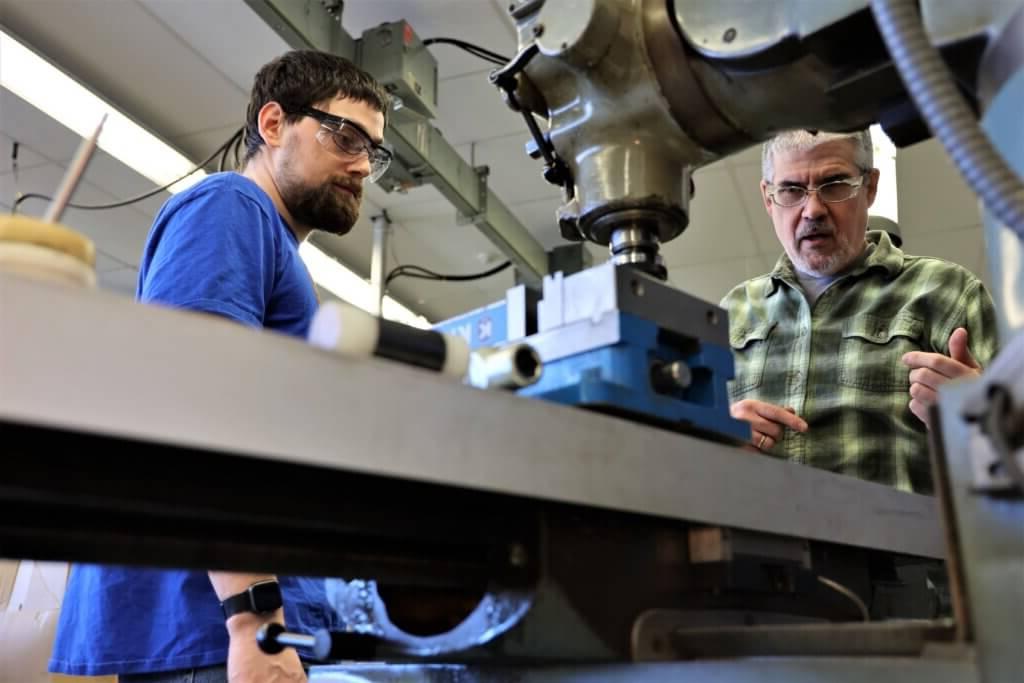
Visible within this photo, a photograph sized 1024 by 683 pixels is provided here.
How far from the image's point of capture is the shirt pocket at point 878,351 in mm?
1461

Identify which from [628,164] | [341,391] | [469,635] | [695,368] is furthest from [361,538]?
[628,164]

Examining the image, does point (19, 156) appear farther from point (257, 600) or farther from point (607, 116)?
point (607, 116)

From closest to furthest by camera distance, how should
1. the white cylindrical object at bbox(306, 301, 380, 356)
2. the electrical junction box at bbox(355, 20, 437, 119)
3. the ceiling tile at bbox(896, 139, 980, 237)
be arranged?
the white cylindrical object at bbox(306, 301, 380, 356) → the electrical junction box at bbox(355, 20, 437, 119) → the ceiling tile at bbox(896, 139, 980, 237)

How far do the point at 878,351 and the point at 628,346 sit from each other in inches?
38.2

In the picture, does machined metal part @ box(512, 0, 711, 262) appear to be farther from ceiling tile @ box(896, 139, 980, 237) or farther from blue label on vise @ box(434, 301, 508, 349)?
ceiling tile @ box(896, 139, 980, 237)

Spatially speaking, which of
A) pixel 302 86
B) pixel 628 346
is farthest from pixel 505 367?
pixel 302 86

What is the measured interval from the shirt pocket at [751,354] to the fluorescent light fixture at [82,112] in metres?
2.29

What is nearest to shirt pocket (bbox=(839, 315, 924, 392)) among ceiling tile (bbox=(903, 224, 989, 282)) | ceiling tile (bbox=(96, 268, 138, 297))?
ceiling tile (bbox=(903, 224, 989, 282))

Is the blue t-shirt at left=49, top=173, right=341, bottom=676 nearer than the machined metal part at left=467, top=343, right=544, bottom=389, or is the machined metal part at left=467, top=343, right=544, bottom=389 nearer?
the machined metal part at left=467, top=343, right=544, bottom=389

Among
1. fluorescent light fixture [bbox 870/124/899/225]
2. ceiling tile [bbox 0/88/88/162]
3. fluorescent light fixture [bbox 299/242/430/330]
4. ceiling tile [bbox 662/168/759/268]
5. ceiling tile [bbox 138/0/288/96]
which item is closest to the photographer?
fluorescent light fixture [bbox 870/124/899/225]

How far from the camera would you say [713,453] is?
0.65 meters

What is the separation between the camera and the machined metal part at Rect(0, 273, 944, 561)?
0.37 meters

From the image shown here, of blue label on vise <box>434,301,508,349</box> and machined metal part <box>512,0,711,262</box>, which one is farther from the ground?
machined metal part <box>512,0,711,262</box>

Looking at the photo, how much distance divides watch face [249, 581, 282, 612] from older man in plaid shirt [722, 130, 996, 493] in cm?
65
